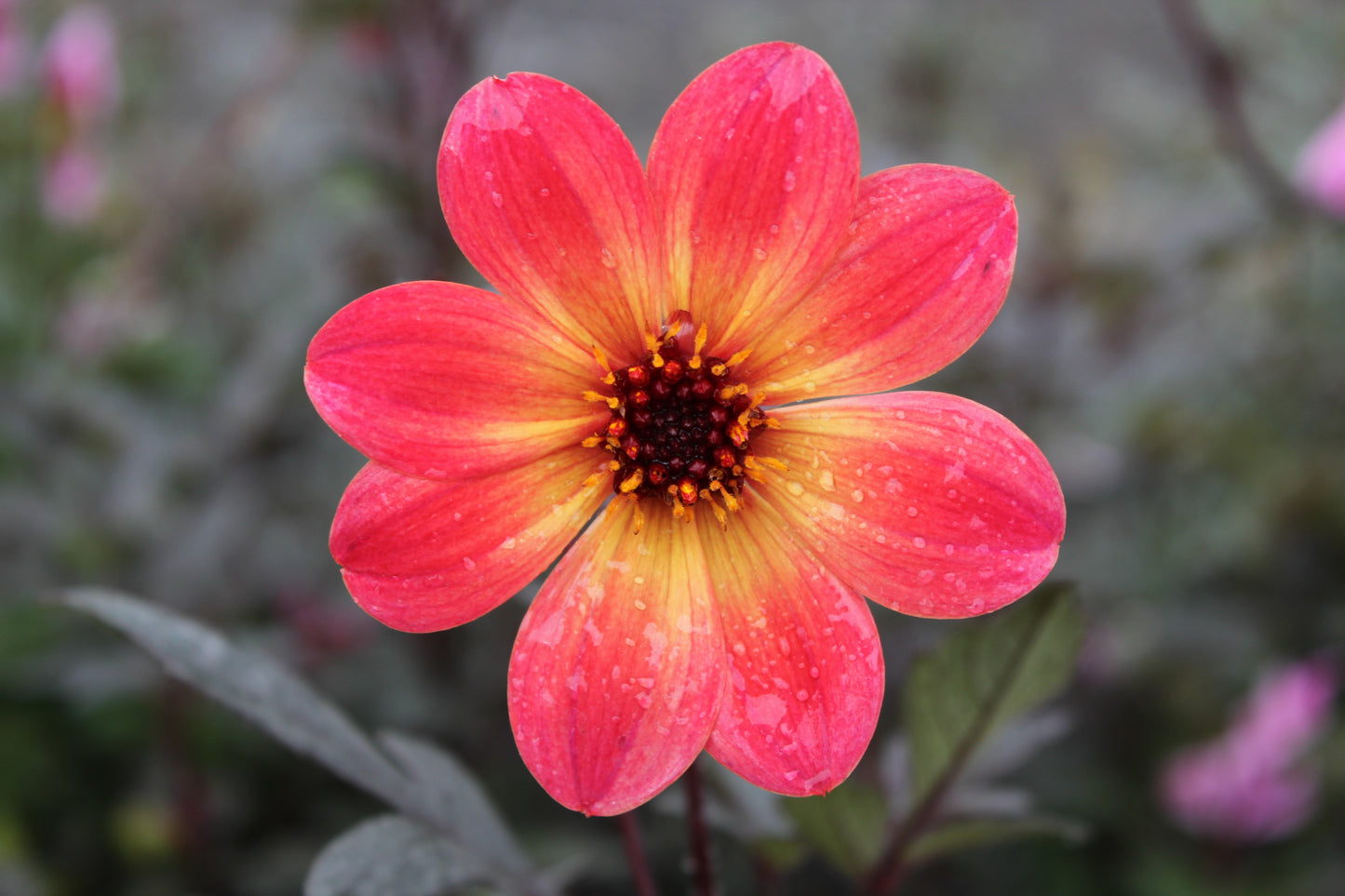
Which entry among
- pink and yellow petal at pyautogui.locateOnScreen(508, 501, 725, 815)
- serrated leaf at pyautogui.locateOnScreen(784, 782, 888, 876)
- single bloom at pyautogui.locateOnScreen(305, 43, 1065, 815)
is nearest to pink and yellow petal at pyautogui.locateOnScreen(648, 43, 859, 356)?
single bloom at pyautogui.locateOnScreen(305, 43, 1065, 815)

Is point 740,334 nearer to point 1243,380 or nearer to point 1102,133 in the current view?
point 1243,380

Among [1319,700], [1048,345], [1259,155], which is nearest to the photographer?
[1319,700]

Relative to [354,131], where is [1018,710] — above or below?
below

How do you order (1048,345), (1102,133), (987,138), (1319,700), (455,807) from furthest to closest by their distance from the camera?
(1102,133) < (987,138) < (1048,345) < (1319,700) < (455,807)

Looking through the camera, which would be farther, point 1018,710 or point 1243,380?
point 1243,380

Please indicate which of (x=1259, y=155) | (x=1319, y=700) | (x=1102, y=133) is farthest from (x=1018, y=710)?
(x=1102, y=133)

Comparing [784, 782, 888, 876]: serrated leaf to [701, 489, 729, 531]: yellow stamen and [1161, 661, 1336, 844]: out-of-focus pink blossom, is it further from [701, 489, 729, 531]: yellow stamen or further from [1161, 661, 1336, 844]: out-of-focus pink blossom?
[1161, 661, 1336, 844]: out-of-focus pink blossom

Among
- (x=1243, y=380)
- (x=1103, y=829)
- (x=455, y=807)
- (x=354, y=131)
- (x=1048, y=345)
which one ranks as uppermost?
(x=1243, y=380)

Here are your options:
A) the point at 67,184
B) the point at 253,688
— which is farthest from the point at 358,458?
the point at 253,688
